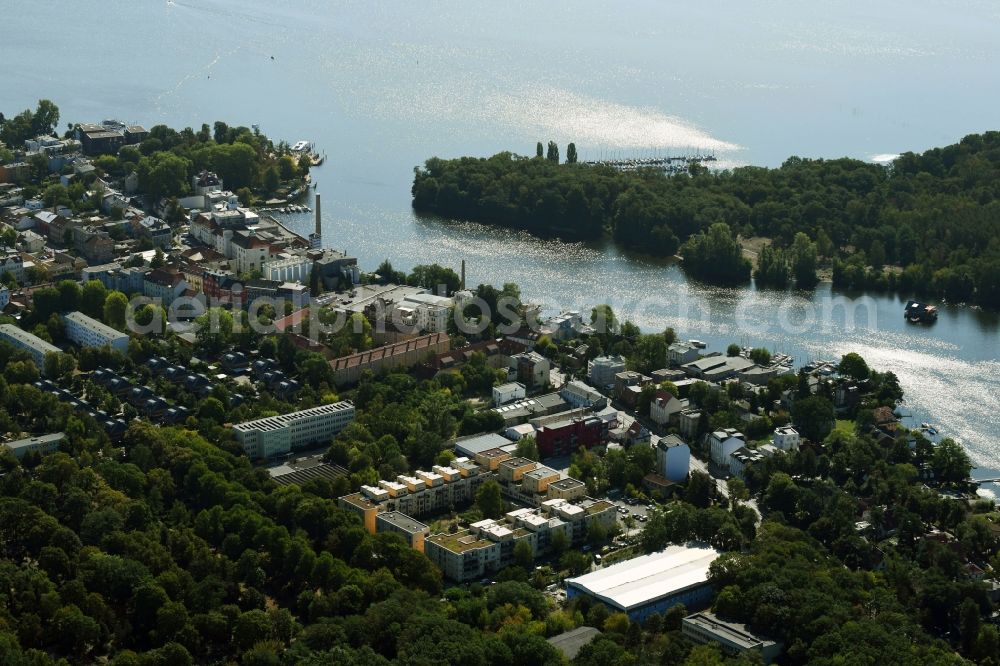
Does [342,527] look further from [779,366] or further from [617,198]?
[617,198]

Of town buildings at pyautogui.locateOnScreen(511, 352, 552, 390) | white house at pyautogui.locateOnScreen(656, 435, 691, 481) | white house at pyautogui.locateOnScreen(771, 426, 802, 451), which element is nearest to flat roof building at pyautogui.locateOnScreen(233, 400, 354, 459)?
town buildings at pyautogui.locateOnScreen(511, 352, 552, 390)

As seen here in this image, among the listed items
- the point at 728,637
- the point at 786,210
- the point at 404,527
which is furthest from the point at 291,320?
the point at 786,210

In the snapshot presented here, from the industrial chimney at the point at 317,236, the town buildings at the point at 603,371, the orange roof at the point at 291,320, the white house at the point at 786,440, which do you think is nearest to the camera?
the white house at the point at 786,440

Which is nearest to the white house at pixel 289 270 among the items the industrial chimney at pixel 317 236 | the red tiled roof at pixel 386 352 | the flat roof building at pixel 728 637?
→ the industrial chimney at pixel 317 236

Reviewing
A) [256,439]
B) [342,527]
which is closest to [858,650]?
[342,527]

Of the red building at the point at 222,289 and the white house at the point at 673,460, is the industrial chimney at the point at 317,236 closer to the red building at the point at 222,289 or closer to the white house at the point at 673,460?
the red building at the point at 222,289

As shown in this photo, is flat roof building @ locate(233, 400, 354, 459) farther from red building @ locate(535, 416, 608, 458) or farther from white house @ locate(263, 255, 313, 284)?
white house @ locate(263, 255, 313, 284)
